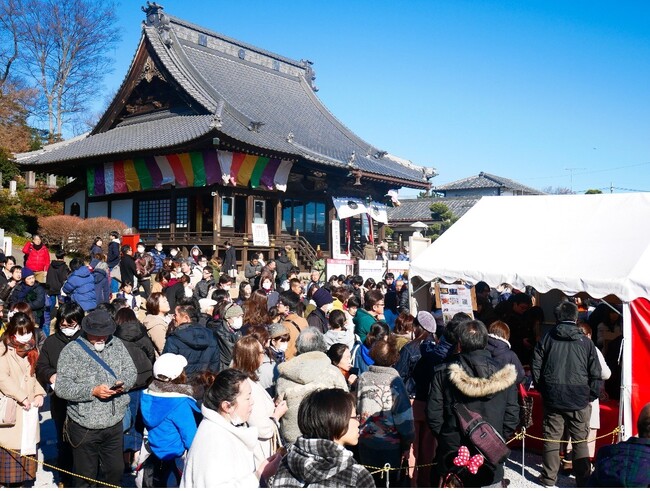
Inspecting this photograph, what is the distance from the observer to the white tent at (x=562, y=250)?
5.91m

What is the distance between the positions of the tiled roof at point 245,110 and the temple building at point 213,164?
0.08 metres

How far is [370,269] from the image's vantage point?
15.2 meters

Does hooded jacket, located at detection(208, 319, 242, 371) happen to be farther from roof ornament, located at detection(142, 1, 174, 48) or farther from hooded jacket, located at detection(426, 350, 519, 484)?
roof ornament, located at detection(142, 1, 174, 48)

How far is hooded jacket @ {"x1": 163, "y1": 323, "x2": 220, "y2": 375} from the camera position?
5289 millimetres

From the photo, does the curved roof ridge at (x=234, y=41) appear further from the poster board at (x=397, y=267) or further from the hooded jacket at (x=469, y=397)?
the hooded jacket at (x=469, y=397)

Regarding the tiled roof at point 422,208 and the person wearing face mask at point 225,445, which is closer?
the person wearing face mask at point 225,445

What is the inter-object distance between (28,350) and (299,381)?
7.86 ft

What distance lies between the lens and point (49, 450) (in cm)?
630

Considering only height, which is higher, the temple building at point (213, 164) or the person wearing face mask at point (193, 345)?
the temple building at point (213, 164)

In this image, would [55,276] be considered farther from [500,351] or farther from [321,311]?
[500,351]

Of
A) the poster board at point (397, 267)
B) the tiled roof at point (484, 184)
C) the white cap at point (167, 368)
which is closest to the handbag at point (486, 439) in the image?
the white cap at point (167, 368)

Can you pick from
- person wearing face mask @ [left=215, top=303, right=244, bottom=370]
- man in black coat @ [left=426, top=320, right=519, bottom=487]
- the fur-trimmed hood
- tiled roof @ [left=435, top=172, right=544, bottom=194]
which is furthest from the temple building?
Answer: tiled roof @ [left=435, top=172, right=544, bottom=194]

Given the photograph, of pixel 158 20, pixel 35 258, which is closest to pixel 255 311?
pixel 35 258

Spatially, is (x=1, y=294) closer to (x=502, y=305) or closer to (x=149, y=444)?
(x=149, y=444)
